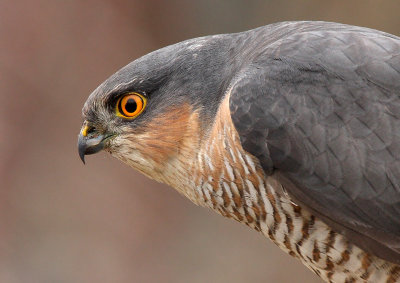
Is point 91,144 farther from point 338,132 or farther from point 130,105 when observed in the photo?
point 338,132

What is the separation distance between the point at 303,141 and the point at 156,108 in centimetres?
98

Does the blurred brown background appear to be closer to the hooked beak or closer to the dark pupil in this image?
the hooked beak

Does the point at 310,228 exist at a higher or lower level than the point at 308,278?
higher

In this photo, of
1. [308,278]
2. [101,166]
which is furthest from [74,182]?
[308,278]

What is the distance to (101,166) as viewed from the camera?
8.41m

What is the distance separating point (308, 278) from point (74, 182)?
9.69 feet

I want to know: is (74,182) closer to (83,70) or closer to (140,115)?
(83,70)

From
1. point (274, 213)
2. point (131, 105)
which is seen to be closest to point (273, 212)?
point (274, 213)

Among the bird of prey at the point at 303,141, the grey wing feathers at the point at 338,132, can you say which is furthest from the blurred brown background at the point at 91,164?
the grey wing feathers at the point at 338,132

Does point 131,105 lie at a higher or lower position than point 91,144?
higher

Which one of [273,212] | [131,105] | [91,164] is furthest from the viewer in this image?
[91,164]

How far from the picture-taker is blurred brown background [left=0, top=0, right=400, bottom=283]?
8.05m

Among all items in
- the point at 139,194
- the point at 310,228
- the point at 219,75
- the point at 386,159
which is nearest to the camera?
the point at 386,159

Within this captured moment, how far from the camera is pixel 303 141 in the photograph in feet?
11.1
